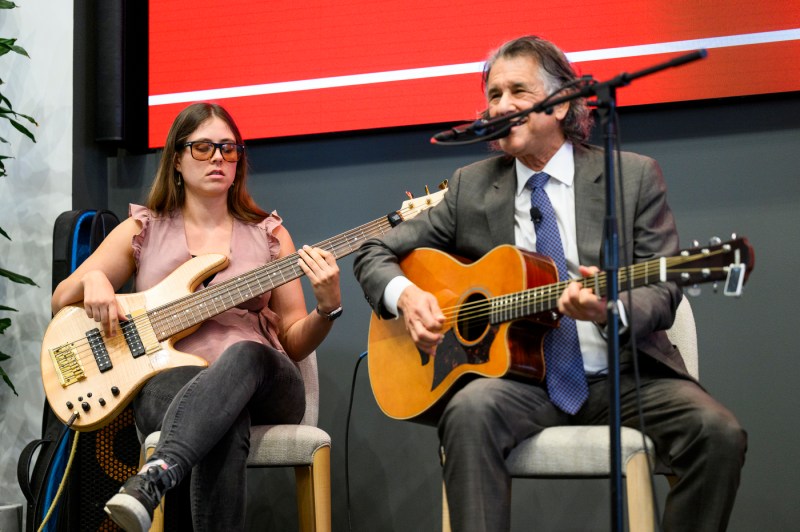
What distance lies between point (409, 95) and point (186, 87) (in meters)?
0.92

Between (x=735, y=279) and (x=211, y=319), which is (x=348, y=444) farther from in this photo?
(x=735, y=279)

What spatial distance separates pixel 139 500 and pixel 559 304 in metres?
1.04

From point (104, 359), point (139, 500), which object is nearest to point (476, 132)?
point (139, 500)

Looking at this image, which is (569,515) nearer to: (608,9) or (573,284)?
(573,284)

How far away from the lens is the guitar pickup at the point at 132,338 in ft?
8.68

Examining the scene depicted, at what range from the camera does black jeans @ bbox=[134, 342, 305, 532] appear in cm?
219

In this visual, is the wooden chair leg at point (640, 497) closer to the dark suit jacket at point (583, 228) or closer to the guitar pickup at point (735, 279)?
the dark suit jacket at point (583, 228)

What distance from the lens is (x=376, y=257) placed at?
246cm

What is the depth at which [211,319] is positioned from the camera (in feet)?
9.14

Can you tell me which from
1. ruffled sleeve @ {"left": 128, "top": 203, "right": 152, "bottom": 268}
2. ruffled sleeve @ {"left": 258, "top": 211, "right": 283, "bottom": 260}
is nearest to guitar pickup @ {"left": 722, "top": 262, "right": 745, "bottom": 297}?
ruffled sleeve @ {"left": 258, "top": 211, "right": 283, "bottom": 260}

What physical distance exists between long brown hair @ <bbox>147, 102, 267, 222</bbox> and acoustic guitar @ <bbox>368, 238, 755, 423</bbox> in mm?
867

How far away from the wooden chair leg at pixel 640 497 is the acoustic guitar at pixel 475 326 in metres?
0.31

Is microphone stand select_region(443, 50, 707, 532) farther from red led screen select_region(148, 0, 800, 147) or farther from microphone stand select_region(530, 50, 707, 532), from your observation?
red led screen select_region(148, 0, 800, 147)

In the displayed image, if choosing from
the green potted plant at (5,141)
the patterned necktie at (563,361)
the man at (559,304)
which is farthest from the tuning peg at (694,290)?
the green potted plant at (5,141)
